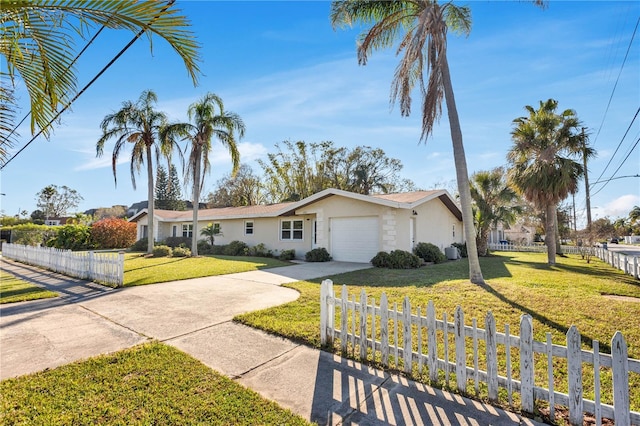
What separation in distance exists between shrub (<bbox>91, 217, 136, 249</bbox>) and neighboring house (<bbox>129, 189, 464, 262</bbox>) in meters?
8.18

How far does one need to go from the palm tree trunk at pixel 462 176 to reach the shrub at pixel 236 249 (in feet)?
47.7

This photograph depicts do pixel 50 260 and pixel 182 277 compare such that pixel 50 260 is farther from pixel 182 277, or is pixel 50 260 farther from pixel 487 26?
pixel 487 26

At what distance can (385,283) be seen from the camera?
9406 millimetres

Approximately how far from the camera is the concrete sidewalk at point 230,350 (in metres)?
2.94

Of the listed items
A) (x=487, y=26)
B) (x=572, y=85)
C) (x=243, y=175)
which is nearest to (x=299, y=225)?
(x=487, y=26)

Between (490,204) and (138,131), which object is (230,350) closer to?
(138,131)

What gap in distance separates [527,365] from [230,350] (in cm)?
361

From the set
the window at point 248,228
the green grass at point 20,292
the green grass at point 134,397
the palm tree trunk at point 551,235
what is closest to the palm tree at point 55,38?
the green grass at point 134,397

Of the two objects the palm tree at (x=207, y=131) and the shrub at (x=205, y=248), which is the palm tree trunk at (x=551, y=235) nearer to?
the palm tree at (x=207, y=131)

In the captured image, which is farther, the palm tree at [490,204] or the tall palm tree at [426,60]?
the palm tree at [490,204]

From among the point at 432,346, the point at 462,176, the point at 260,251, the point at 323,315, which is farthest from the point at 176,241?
the point at 432,346

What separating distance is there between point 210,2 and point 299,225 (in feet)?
45.0

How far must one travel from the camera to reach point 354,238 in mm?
15500

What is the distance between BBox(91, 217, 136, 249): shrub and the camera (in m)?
22.8
